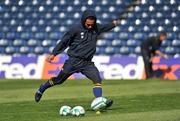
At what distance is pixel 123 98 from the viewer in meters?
14.9

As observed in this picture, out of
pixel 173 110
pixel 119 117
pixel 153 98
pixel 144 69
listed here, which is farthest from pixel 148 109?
pixel 144 69

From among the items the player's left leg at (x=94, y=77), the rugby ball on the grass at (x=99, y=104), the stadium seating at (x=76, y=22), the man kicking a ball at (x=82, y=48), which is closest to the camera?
the rugby ball on the grass at (x=99, y=104)

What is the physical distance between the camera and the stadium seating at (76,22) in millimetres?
28219

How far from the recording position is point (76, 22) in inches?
1172

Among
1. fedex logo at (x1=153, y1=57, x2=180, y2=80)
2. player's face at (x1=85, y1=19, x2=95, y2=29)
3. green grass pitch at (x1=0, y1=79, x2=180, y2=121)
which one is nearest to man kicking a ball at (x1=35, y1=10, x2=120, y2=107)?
player's face at (x1=85, y1=19, x2=95, y2=29)

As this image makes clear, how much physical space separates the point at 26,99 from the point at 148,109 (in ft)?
13.6

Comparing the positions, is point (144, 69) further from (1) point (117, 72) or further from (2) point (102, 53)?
(2) point (102, 53)

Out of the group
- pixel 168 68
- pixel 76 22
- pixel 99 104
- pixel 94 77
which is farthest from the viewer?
pixel 76 22

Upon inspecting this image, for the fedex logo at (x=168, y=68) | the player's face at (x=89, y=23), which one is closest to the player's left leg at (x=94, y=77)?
the player's face at (x=89, y=23)

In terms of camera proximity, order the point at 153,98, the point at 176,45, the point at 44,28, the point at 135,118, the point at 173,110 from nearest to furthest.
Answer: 1. the point at 135,118
2. the point at 173,110
3. the point at 153,98
4. the point at 176,45
5. the point at 44,28

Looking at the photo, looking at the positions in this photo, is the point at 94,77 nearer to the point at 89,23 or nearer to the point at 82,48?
the point at 82,48

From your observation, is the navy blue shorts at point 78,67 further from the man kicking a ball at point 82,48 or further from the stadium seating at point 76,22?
the stadium seating at point 76,22

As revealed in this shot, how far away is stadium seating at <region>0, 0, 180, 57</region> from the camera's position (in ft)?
92.6

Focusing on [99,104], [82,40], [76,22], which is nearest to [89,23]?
[82,40]
